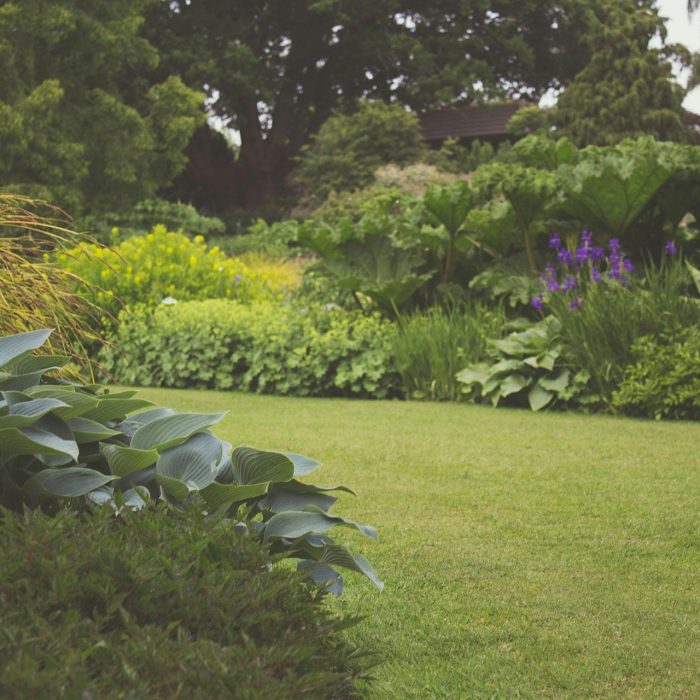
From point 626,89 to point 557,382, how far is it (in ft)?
62.7

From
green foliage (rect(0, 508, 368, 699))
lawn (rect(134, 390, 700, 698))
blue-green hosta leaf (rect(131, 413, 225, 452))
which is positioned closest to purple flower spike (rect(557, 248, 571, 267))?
lawn (rect(134, 390, 700, 698))

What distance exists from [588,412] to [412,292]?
241 cm

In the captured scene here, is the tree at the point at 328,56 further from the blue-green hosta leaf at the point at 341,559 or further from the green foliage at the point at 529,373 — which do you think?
the blue-green hosta leaf at the point at 341,559

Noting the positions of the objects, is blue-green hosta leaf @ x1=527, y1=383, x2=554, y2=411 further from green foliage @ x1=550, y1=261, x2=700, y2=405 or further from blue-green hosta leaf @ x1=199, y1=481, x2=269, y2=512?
blue-green hosta leaf @ x1=199, y1=481, x2=269, y2=512

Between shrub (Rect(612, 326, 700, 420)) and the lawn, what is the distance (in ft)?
0.99

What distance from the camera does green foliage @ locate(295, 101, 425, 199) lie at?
21.8m

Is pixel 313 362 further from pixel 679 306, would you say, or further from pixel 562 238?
pixel 679 306

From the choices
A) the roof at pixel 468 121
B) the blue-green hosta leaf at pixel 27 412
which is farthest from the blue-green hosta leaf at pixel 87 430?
the roof at pixel 468 121

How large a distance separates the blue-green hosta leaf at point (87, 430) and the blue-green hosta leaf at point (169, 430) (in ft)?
0.24

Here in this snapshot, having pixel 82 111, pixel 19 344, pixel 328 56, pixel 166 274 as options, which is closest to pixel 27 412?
pixel 19 344

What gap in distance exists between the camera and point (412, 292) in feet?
28.2

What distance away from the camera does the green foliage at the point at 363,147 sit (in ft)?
71.5

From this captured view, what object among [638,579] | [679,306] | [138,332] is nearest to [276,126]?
[138,332]

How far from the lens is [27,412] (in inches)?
87.4
